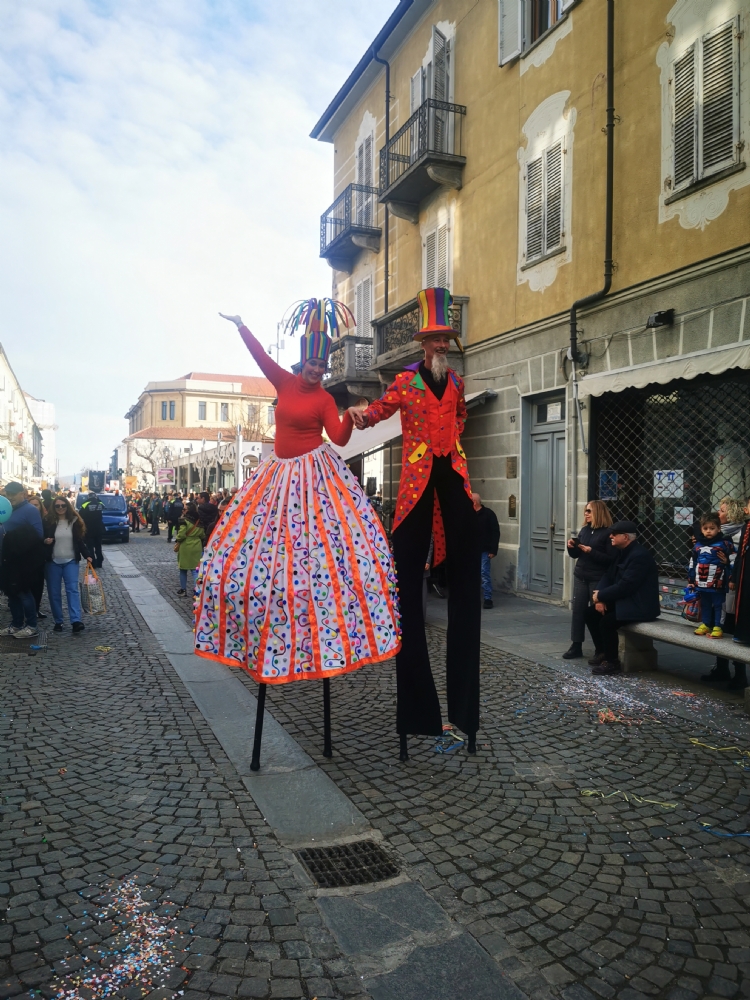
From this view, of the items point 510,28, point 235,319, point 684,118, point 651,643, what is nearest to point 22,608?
point 235,319

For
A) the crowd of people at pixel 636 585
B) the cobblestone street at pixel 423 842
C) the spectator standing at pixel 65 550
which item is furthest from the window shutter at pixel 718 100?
the spectator standing at pixel 65 550

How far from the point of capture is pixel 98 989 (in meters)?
2.16

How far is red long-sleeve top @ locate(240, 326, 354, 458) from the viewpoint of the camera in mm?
3877

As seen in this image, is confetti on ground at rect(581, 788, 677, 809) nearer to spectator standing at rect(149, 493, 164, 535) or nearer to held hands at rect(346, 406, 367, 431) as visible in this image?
held hands at rect(346, 406, 367, 431)

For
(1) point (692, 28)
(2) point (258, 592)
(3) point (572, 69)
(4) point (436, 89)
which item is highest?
(4) point (436, 89)

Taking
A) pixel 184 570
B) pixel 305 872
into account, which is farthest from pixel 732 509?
pixel 184 570

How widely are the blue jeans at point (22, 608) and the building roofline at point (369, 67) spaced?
13.2 m

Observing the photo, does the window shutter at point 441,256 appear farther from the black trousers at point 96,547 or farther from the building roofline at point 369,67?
the black trousers at point 96,547

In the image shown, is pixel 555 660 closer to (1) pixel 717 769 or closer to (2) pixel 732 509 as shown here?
(2) pixel 732 509

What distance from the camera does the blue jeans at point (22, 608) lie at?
7.79 meters

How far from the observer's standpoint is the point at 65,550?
8453 mm

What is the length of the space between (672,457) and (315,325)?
6.07 metres

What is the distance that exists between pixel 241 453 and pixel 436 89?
11.9m

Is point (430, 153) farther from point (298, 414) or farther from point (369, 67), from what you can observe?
point (298, 414)
